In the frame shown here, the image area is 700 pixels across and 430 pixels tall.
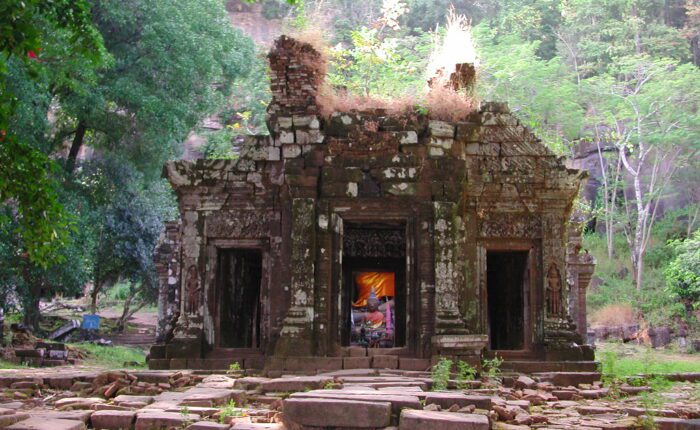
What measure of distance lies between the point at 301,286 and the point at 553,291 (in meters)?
4.01

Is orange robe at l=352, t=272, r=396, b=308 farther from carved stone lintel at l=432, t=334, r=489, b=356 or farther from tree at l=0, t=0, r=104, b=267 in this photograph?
tree at l=0, t=0, r=104, b=267

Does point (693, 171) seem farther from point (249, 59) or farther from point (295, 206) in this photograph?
point (295, 206)

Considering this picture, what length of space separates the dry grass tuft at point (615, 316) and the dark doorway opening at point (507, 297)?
1407 cm

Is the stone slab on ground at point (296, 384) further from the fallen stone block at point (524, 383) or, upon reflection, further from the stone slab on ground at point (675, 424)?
the stone slab on ground at point (675, 424)

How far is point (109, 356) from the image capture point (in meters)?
18.8

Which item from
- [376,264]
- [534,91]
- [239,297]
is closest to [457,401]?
[239,297]

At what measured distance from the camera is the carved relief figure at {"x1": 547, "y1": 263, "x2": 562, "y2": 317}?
1090 cm

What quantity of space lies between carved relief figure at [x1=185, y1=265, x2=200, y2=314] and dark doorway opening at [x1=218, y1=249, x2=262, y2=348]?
44 cm

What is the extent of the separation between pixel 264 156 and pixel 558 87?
65.0ft

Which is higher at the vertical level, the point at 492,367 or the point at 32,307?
the point at 32,307

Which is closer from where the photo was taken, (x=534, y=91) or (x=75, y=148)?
(x=75, y=148)

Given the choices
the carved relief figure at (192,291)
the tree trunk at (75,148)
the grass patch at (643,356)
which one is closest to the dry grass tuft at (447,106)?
the carved relief figure at (192,291)

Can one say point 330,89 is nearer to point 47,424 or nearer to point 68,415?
point 68,415

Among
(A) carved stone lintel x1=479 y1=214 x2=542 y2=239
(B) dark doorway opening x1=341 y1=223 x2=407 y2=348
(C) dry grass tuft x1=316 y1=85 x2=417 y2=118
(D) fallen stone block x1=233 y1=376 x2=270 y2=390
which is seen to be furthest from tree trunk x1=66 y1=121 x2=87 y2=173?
(D) fallen stone block x1=233 y1=376 x2=270 y2=390
